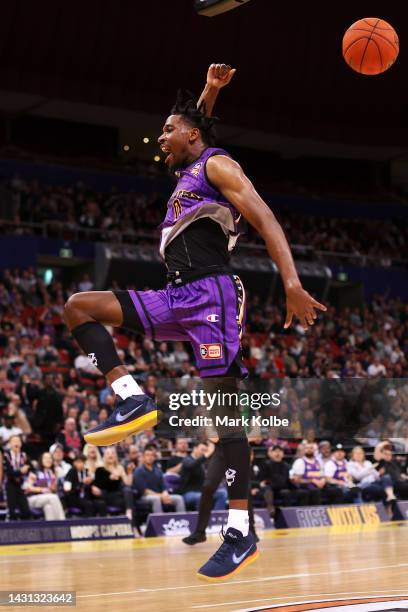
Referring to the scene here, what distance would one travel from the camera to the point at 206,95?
6371mm

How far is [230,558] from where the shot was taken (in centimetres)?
574

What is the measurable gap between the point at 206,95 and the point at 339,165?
102 ft

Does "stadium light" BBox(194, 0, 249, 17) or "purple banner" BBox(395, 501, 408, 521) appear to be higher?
"stadium light" BBox(194, 0, 249, 17)

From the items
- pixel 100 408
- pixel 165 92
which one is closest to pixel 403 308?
pixel 165 92

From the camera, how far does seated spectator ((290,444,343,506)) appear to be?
16.4 meters

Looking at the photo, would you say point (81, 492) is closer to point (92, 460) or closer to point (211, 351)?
point (92, 460)

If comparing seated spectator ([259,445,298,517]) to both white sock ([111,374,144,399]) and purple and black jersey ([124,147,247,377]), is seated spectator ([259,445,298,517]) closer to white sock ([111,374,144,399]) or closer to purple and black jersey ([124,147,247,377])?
purple and black jersey ([124,147,247,377])

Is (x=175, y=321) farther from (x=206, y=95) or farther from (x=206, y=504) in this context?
(x=206, y=504)

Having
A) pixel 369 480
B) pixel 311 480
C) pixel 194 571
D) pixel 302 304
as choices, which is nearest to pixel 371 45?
pixel 302 304

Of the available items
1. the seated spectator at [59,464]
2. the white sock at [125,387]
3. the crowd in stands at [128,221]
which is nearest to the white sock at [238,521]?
the white sock at [125,387]

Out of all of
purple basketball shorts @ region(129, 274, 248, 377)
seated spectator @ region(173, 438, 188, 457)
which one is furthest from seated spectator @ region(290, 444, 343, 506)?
purple basketball shorts @ region(129, 274, 248, 377)

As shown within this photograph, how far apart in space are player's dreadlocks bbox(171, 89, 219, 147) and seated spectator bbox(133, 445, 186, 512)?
9152 mm

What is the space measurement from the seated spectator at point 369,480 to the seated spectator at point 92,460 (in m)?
4.97

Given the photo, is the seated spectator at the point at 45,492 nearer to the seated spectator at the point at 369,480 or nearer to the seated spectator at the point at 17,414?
the seated spectator at the point at 17,414
